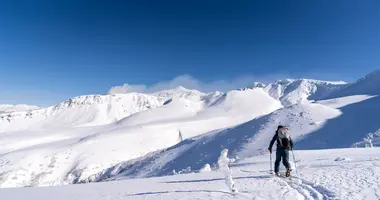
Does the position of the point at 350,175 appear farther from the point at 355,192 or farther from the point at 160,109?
the point at 160,109

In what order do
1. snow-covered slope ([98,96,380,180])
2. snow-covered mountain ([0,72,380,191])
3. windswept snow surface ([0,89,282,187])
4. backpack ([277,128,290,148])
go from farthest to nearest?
windswept snow surface ([0,89,282,187]) → snow-covered mountain ([0,72,380,191]) → snow-covered slope ([98,96,380,180]) → backpack ([277,128,290,148])

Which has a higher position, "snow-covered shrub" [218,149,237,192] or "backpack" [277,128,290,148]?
"backpack" [277,128,290,148]

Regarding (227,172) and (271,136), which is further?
(271,136)

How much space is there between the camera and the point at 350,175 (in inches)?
415

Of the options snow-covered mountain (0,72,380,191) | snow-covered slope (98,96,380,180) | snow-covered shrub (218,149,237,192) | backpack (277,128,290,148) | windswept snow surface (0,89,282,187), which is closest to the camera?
snow-covered shrub (218,149,237,192)

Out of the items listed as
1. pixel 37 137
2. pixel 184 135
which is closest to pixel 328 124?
pixel 184 135

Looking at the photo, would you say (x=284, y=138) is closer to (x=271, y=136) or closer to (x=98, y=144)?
(x=271, y=136)

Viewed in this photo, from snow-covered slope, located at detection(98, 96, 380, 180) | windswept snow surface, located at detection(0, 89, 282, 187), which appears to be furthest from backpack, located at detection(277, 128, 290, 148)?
windswept snow surface, located at detection(0, 89, 282, 187)

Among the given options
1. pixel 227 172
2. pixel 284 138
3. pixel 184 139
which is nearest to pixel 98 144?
pixel 184 139

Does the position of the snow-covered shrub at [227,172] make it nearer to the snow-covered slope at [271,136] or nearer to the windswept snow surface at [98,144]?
the snow-covered slope at [271,136]

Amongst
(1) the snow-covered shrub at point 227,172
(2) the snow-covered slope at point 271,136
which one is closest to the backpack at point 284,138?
(1) the snow-covered shrub at point 227,172

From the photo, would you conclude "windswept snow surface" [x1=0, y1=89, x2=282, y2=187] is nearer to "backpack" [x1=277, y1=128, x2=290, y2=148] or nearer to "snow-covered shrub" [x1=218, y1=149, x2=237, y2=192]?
"backpack" [x1=277, y1=128, x2=290, y2=148]

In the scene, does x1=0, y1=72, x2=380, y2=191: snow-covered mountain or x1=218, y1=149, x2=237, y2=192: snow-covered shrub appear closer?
x1=218, y1=149, x2=237, y2=192: snow-covered shrub

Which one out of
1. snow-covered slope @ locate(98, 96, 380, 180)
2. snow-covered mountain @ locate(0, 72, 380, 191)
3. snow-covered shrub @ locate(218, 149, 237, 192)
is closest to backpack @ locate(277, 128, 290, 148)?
snow-covered shrub @ locate(218, 149, 237, 192)
